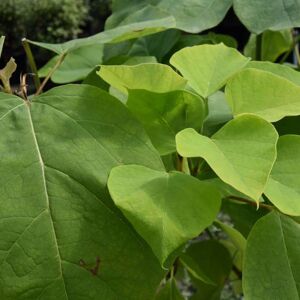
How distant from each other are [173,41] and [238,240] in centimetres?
24

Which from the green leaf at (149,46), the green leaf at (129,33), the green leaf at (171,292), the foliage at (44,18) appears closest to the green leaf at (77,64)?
the green leaf at (149,46)

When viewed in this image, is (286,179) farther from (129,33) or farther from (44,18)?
(44,18)

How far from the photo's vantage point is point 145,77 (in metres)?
0.36

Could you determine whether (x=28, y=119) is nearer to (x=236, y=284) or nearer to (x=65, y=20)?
(x=236, y=284)

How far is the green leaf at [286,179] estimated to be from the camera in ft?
1.05

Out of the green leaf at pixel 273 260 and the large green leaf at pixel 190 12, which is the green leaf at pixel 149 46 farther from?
the green leaf at pixel 273 260

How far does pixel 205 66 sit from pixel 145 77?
0.05 m

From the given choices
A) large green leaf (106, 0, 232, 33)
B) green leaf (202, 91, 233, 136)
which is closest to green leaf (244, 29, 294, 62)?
large green leaf (106, 0, 232, 33)

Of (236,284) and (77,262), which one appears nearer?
(77,262)

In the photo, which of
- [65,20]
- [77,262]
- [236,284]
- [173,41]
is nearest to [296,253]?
[77,262]

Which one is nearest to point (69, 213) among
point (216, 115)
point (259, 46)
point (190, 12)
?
point (216, 115)

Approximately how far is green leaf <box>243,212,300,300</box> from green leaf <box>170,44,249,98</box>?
0.09 meters

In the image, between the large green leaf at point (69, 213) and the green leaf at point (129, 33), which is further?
the green leaf at point (129, 33)

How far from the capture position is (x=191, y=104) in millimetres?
371
